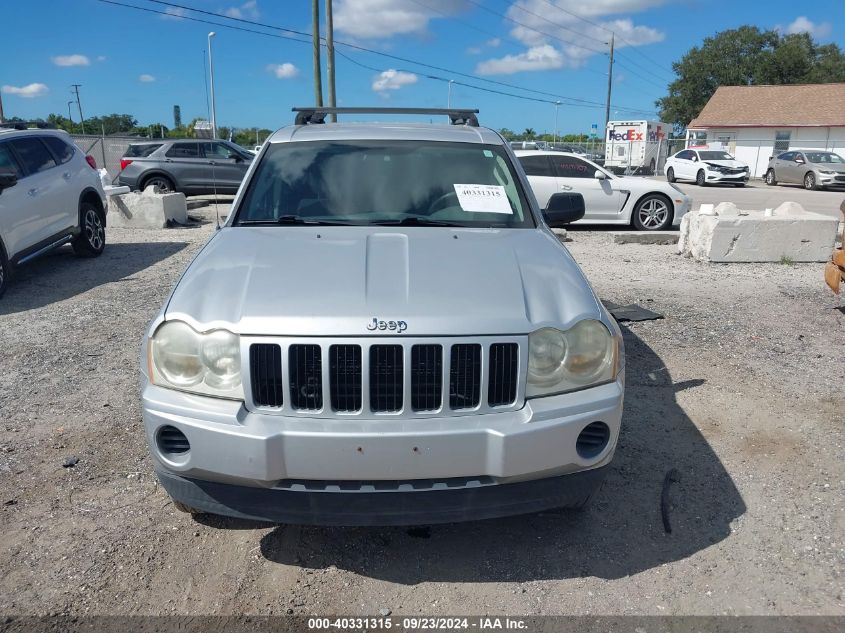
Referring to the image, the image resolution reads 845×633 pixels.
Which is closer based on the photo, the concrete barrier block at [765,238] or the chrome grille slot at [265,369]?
the chrome grille slot at [265,369]

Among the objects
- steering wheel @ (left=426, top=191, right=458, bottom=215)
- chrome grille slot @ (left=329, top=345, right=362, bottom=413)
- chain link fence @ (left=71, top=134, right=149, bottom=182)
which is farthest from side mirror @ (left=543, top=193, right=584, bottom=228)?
chain link fence @ (left=71, top=134, right=149, bottom=182)

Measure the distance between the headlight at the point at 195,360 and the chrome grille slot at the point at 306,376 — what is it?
21 centimetres

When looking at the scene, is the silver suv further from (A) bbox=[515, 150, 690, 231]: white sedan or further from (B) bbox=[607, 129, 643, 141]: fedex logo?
(B) bbox=[607, 129, 643, 141]: fedex logo

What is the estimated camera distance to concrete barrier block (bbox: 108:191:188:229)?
13562 mm

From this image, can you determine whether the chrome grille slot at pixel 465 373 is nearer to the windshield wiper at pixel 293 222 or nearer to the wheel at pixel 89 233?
the windshield wiper at pixel 293 222

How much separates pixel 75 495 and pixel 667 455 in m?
3.21

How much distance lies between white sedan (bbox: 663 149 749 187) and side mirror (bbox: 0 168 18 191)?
89.4ft

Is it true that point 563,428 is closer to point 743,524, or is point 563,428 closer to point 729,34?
point 743,524

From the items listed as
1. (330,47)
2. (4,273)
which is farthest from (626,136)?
(4,273)

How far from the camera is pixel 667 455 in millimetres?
3994

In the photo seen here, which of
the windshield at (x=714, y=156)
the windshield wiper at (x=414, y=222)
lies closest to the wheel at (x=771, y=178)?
the windshield at (x=714, y=156)

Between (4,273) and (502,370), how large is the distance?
23.4ft

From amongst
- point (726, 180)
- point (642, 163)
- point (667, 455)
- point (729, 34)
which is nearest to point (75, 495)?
point (667, 455)

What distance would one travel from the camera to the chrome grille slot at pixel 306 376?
101 inches
